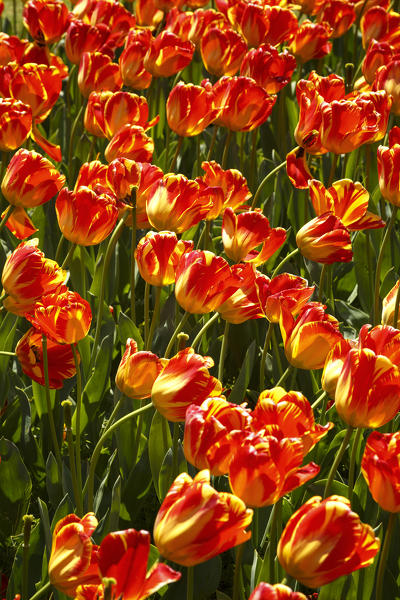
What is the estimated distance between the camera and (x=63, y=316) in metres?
1.69

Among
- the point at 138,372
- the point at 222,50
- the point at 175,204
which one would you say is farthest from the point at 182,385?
the point at 222,50

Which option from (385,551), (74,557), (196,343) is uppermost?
(74,557)

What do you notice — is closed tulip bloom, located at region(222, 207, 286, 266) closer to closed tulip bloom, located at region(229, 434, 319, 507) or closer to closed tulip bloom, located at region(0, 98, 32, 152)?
closed tulip bloom, located at region(0, 98, 32, 152)

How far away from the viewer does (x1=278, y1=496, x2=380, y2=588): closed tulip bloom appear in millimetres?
1125

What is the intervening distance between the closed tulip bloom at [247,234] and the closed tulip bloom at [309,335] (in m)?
0.43

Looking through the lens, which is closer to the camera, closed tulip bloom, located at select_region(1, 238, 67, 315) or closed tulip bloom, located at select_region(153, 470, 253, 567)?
closed tulip bloom, located at select_region(153, 470, 253, 567)

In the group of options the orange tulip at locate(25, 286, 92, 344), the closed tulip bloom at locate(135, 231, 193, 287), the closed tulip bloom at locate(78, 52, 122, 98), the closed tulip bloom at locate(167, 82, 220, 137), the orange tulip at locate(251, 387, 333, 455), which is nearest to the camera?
the orange tulip at locate(251, 387, 333, 455)

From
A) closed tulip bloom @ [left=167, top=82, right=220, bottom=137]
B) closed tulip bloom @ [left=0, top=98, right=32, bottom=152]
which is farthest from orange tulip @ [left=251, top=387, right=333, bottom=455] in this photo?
closed tulip bloom @ [left=167, top=82, right=220, bottom=137]

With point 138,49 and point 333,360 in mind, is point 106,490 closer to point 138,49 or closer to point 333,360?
point 333,360

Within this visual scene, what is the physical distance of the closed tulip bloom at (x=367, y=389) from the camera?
1.34 m

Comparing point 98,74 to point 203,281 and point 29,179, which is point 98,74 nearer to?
point 29,179

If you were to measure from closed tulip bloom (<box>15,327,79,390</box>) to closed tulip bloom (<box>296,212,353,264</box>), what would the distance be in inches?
22.9

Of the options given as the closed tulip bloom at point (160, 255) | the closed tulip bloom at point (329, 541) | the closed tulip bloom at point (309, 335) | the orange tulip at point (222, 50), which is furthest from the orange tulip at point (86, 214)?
the orange tulip at point (222, 50)

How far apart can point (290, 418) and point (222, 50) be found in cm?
210
